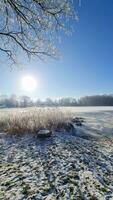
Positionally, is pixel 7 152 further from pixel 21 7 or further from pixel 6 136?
pixel 21 7

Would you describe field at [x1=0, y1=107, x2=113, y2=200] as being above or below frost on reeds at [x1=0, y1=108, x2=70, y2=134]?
below

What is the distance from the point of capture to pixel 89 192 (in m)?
3.70

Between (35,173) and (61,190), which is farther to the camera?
(35,173)

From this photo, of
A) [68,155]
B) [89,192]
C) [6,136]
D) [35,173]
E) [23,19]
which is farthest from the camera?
[6,136]

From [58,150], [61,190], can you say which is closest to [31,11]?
[58,150]

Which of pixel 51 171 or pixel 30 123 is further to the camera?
pixel 30 123

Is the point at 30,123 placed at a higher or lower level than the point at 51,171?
higher

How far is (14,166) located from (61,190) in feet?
5.55

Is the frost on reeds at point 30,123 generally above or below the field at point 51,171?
above

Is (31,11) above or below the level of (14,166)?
above

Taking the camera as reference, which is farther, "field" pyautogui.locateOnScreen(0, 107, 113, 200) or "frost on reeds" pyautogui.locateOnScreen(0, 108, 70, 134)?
"frost on reeds" pyautogui.locateOnScreen(0, 108, 70, 134)

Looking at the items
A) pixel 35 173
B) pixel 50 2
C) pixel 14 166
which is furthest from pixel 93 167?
pixel 50 2

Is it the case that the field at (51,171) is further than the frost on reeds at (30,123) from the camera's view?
No

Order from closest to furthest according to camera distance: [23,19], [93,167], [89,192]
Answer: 1. [89,192]
2. [93,167]
3. [23,19]
